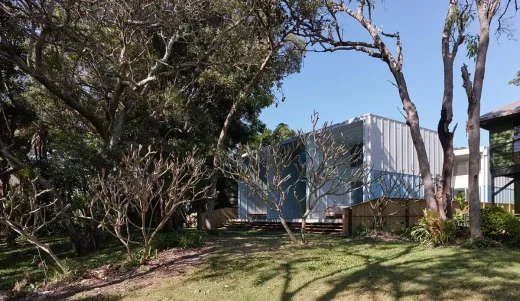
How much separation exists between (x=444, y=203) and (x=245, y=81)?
8.34 metres

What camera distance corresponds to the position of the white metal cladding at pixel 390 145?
17.6 metres

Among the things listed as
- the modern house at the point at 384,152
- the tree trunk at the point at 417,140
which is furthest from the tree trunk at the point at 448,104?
the modern house at the point at 384,152

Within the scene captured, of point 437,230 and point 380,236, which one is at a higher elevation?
point 437,230

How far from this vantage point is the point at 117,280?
9500mm

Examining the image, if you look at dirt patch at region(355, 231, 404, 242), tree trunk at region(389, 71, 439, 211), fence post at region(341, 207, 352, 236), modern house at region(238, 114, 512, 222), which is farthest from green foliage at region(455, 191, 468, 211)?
tree trunk at region(389, 71, 439, 211)

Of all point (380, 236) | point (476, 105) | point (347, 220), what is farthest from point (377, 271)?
point (347, 220)

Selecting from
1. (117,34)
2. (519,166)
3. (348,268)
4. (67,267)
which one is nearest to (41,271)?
(67,267)

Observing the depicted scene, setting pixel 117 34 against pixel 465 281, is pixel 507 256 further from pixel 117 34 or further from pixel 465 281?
pixel 117 34

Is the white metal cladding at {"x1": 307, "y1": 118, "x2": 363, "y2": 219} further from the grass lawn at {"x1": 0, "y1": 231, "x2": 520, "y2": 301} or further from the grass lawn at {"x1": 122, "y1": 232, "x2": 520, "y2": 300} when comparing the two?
the grass lawn at {"x1": 122, "y1": 232, "x2": 520, "y2": 300}

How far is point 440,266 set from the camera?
747 centimetres

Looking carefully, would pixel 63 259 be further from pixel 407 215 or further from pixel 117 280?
pixel 407 215

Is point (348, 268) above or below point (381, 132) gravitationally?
below

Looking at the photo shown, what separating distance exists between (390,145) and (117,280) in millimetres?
12761

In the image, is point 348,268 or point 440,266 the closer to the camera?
point 440,266
